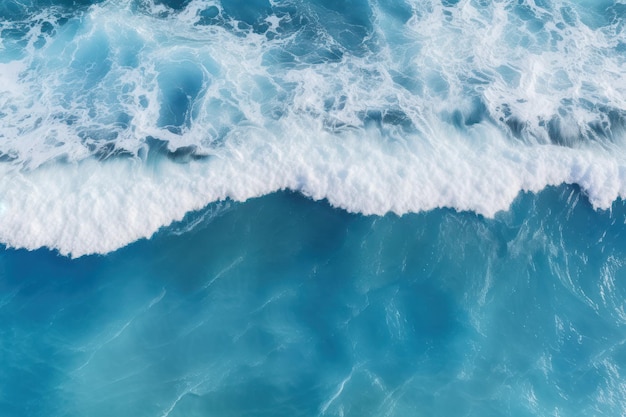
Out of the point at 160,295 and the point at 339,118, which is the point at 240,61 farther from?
the point at 160,295

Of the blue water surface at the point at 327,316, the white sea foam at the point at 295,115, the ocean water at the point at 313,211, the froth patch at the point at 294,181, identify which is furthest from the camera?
the white sea foam at the point at 295,115

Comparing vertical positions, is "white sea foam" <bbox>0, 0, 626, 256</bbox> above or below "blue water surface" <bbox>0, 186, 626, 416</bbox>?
above

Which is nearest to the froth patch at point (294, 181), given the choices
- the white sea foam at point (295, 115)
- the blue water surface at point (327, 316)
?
the white sea foam at point (295, 115)

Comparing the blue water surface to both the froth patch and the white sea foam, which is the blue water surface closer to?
the froth patch

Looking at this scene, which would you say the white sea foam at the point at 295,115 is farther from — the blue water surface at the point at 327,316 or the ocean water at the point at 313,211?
the blue water surface at the point at 327,316

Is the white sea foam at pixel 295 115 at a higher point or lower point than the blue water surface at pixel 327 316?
higher

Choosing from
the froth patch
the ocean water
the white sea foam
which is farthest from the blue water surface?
the white sea foam
